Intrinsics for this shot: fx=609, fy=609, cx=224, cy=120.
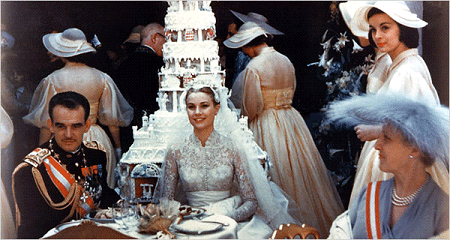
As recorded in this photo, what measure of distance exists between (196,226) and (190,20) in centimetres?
143

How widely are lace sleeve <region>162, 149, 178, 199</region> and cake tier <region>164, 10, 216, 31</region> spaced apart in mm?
880

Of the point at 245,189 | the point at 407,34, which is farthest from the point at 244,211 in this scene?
the point at 407,34

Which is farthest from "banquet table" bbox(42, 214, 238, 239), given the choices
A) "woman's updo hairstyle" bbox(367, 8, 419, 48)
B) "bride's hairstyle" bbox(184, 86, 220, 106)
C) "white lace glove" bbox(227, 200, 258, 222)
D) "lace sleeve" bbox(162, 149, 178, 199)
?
"woman's updo hairstyle" bbox(367, 8, 419, 48)

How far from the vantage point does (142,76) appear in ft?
14.1

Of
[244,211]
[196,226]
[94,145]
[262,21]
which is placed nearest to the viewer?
[196,226]

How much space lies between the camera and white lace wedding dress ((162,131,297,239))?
13.7 ft

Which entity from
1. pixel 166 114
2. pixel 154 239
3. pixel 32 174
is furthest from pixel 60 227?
pixel 166 114

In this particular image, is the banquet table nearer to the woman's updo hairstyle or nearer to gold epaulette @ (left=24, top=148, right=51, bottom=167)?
gold epaulette @ (left=24, top=148, right=51, bottom=167)

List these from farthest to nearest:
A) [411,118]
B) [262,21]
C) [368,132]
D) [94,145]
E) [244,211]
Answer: [94,145]
[262,21]
[244,211]
[368,132]
[411,118]

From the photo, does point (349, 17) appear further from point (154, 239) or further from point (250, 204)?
point (154, 239)

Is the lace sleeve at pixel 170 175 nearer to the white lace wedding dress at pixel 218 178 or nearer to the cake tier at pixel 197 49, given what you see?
the white lace wedding dress at pixel 218 178

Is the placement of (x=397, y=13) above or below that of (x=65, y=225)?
above

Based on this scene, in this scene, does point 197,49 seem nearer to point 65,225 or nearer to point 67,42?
point 67,42

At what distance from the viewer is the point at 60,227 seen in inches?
163
